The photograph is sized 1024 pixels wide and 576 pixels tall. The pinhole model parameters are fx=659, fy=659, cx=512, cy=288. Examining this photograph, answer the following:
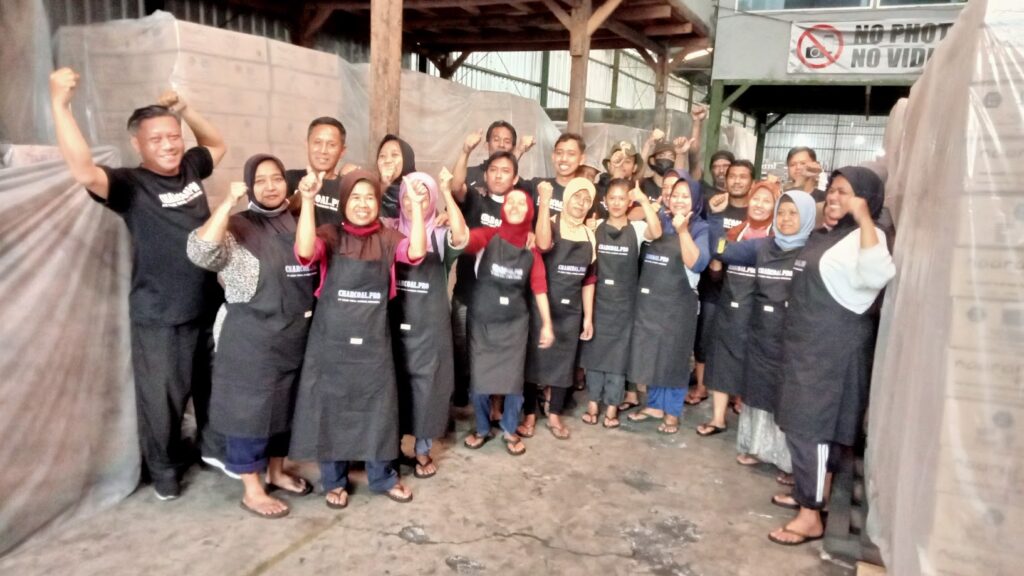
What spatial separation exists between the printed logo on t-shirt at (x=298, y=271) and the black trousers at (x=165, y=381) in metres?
0.47

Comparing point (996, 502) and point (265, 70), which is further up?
point (265, 70)

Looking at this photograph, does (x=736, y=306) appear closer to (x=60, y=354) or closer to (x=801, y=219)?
(x=801, y=219)

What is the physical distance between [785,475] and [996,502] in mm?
1783

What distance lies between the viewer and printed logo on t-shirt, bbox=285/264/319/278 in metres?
2.70

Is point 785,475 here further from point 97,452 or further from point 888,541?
point 97,452

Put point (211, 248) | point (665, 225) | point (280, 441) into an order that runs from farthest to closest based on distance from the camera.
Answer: point (665, 225)
point (280, 441)
point (211, 248)

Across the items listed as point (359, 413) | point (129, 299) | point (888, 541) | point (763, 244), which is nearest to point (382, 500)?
point (359, 413)

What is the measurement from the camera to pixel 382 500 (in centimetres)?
300

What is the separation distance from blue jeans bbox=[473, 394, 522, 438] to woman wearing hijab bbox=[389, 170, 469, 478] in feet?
1.69

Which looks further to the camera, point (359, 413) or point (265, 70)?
point (265, 70)

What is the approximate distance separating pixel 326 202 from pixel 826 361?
2464 millimetres

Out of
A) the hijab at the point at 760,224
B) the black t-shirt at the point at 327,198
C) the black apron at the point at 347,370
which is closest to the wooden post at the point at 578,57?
the hijab at the point at 760,224

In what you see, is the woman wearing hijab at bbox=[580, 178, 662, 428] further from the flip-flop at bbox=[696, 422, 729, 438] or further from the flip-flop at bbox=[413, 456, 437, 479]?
the flip-flop at bbox=[413, 456, 437, 479]

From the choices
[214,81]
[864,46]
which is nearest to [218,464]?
[214,81]
